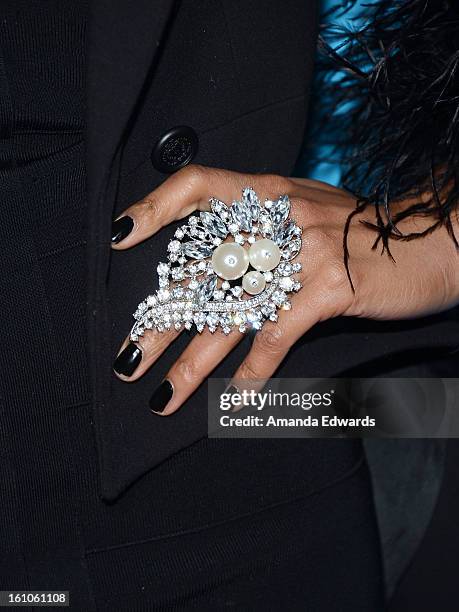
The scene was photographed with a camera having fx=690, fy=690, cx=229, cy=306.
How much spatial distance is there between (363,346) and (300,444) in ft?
0.42

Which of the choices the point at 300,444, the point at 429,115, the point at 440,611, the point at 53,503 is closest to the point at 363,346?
the point at 300,444

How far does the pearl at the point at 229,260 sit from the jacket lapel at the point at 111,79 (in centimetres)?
10

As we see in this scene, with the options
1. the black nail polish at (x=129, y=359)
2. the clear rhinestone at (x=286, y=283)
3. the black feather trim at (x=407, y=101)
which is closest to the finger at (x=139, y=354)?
the black nail polish at (x=129, y=359)

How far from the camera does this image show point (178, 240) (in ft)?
2.06

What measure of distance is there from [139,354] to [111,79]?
0.24 meters

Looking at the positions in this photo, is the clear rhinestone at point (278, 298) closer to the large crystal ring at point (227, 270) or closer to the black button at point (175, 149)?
the large crystal ring at point (227, 270)

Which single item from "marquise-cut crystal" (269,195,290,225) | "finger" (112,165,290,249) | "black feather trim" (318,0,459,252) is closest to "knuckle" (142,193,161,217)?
"finger" (112,165,290,249)

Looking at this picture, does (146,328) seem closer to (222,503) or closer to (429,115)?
(222,503)

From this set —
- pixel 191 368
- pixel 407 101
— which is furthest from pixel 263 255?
pixel 407 101

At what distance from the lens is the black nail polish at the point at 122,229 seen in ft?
1.95

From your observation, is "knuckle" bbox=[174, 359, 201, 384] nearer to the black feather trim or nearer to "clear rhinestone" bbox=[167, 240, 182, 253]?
"clear rhinestone" bbox=[167, 240, 182, 253]

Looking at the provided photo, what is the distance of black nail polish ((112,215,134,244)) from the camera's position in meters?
0.59

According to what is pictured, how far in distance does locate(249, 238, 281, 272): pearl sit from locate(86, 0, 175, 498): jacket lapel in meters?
0.13

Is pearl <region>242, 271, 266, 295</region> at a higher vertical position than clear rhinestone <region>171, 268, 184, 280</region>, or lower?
lower
